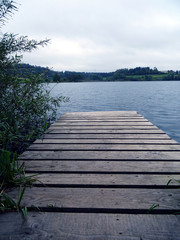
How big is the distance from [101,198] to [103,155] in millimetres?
920

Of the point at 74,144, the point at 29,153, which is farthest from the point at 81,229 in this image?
the point at 74,144

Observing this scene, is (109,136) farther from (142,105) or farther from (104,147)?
(142,105)

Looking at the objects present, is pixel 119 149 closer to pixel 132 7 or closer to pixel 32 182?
pixel 32 182

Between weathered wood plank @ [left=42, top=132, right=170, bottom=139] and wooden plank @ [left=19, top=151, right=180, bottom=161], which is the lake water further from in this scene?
wooden plank @ [left=19, top=151, right=180, bottom=161]

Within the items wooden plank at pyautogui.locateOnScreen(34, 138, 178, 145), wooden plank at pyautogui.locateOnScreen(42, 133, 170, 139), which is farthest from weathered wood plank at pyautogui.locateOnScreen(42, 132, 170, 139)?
wooden plank at pyautogui.locateOnScreen(34, 138, 178, 145)

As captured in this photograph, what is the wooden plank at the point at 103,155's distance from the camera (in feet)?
7.06

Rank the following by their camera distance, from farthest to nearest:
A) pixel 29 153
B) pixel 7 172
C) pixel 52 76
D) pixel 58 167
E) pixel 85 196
A: pixel 52 76
pixel 29 153
pixel 58 167
pixel 7 172
pixel 85 196

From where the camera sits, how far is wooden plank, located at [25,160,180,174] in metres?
1.82

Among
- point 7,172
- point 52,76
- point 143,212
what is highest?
point 52,76

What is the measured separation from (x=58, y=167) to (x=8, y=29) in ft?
6.03

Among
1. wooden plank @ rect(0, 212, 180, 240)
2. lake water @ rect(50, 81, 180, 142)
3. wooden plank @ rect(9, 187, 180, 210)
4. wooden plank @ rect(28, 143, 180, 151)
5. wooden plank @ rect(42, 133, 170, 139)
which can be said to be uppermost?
wooden plank @ rect(42, 133, 170, 139)

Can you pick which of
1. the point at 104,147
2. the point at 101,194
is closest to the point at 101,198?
the point at 101,194

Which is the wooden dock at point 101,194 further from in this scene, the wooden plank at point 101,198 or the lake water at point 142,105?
the lake water at point 142,105

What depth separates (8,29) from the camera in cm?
236
